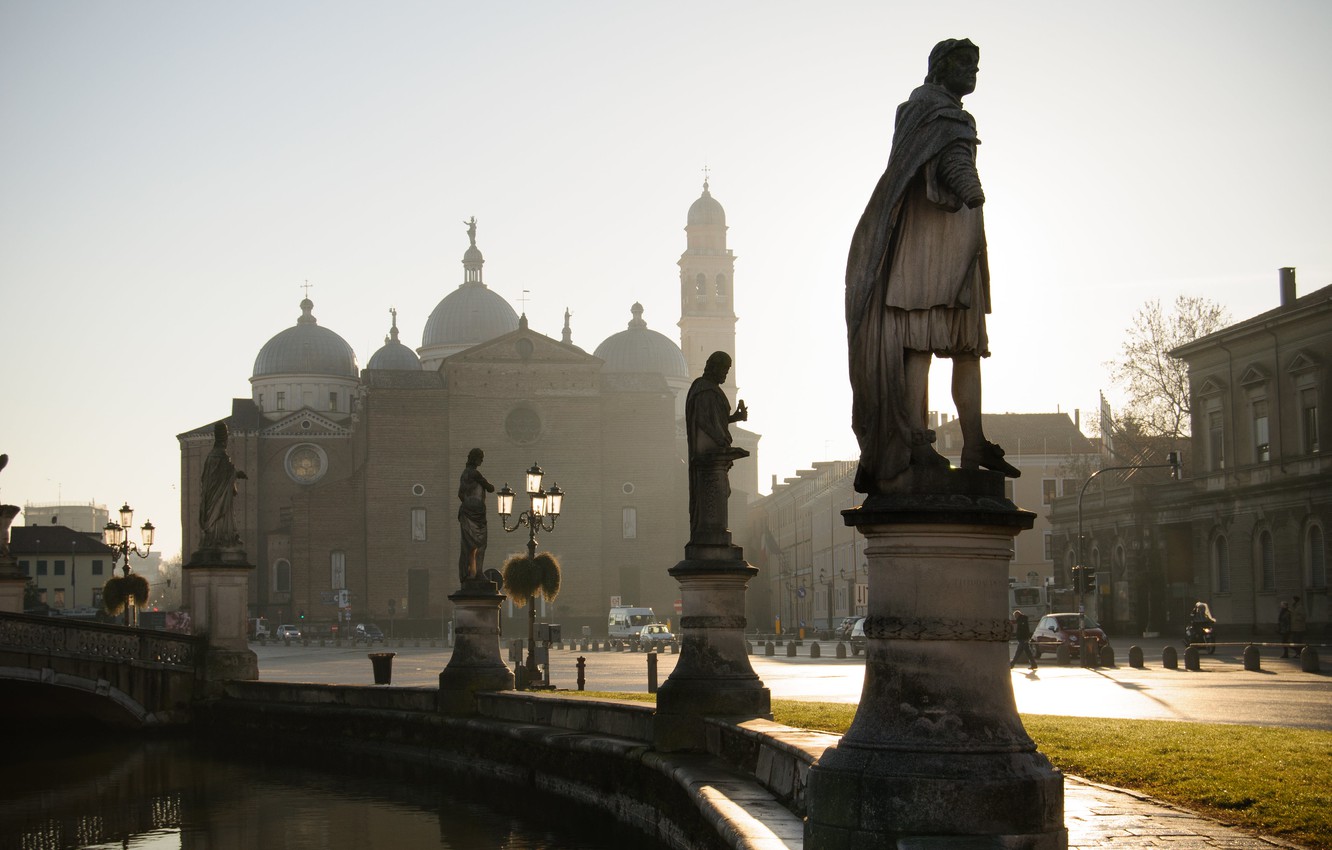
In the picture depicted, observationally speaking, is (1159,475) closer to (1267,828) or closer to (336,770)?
(336,770)

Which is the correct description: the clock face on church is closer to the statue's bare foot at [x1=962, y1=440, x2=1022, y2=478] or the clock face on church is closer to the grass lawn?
the grass lawn

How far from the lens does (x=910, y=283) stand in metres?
6.36

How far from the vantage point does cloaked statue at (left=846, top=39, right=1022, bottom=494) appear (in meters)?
6.33

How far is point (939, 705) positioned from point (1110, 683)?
2119cm

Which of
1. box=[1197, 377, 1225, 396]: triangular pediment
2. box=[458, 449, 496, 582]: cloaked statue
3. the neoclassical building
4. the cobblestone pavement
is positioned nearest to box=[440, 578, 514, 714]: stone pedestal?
box=[458, 449, 496, 582]: cloaked statue

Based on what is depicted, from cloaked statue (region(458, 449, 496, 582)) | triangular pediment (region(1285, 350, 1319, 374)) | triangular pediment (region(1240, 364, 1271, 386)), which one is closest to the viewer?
cloaked statue (region(458, 449, 496, 582))

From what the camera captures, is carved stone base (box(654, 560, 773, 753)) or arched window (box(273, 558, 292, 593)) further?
arched window (box(273, 558, 292, 593))

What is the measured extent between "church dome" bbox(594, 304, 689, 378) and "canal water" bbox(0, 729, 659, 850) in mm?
80921

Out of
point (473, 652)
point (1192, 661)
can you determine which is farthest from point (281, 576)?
point (473, 652)

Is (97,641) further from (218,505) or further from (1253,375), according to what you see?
(1253,375)

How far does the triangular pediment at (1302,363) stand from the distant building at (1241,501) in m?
0.04

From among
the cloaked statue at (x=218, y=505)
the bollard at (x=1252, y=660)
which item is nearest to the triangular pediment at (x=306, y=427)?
the cloaked statue at (x=218, y=505)

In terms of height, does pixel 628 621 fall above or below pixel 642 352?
below

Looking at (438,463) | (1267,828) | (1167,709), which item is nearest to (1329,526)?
(1167,709)
